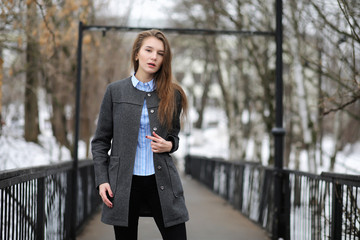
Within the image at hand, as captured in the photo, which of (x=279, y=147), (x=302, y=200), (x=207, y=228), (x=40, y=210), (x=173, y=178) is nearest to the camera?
(x=173, y=178)

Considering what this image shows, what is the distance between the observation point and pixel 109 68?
20672 mm

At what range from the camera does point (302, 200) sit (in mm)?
7305

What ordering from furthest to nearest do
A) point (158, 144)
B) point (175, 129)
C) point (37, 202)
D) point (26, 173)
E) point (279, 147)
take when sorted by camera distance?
point (279, 147)
point (37, 202)
point (26, 173)
point (175, 129)
point (158, 144)

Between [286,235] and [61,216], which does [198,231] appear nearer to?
[286,235]

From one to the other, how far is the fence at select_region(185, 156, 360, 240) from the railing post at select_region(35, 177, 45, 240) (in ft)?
9.73

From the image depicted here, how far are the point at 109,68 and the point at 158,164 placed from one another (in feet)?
57.3

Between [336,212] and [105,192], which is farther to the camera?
[336,212]

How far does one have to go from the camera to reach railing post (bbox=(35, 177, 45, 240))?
5691mm

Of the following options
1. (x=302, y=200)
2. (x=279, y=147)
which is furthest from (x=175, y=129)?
(x=279, y=147)

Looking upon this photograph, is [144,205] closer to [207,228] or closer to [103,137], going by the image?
[103,137]

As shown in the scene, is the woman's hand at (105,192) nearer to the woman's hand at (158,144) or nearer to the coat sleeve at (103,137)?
the coat sleeve at (103,137)

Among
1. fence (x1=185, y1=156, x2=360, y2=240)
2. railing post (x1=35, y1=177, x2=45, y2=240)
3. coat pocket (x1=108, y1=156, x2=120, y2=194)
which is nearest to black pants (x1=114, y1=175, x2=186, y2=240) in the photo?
coat pocket (x1=108, y1=156, x2=120, y2=194)

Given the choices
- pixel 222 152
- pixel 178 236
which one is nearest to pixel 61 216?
pixel 178 236

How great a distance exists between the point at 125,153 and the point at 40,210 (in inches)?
104
